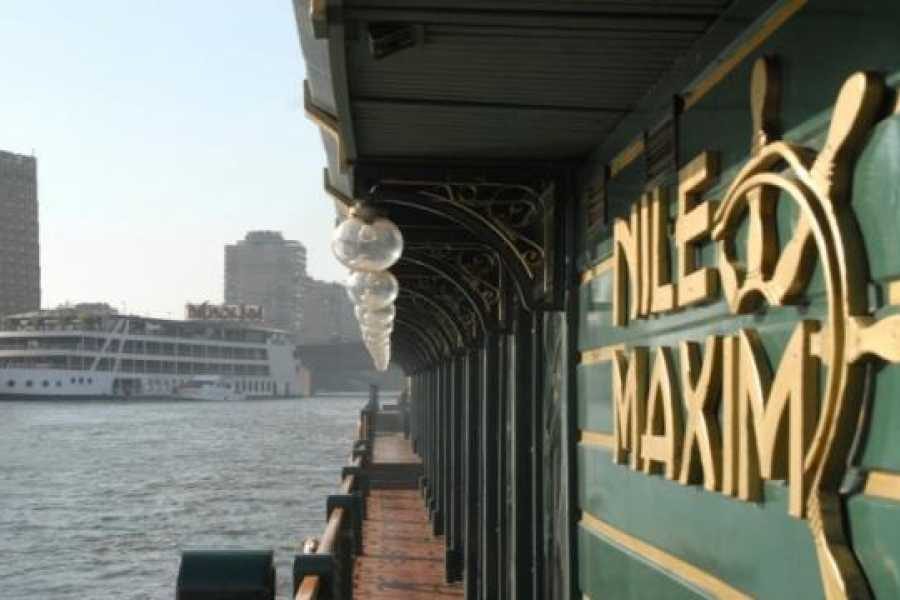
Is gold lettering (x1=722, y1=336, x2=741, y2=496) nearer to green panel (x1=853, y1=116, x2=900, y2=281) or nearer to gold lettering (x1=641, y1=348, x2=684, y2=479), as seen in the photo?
gold lettering (x1=641, y1=348, x2=684, y2=479)

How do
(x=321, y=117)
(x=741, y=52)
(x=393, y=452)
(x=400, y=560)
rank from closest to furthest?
(x=741, y=52) → (x=321, y=117) → (x=400, y=560) → (x=393, y=452)

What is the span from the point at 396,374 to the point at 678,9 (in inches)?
6314

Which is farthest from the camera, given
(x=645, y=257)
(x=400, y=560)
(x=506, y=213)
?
(x=400, y=560)

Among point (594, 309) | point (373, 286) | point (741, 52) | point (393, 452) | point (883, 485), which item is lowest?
point (393, 452)

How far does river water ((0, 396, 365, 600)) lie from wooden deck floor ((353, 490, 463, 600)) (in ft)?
8.98

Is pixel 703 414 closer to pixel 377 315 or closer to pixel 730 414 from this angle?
pixel 730 414

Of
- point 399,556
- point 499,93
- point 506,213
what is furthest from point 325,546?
point 399,556

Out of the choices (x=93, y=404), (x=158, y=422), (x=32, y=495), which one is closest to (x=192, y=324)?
(x=93, y=404)

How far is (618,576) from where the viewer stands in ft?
15.7

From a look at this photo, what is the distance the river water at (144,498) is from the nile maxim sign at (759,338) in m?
19.4

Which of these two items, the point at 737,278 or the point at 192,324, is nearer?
the point at 737,278

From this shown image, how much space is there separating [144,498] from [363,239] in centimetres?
4267

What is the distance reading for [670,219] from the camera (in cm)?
410

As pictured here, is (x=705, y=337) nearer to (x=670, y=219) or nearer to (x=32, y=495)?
(x=670, y=219)
